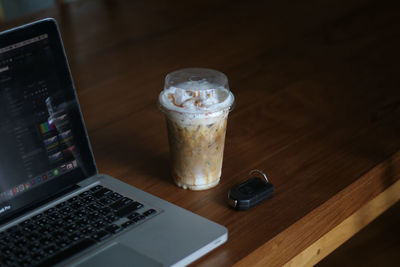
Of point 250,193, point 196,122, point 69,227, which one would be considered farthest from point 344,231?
point 69,227

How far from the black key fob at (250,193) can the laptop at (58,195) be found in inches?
2.8

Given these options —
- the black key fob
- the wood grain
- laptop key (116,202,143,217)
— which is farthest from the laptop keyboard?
the wood grain

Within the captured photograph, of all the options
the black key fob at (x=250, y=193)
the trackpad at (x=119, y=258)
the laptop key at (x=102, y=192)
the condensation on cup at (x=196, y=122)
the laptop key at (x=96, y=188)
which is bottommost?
the black key fob at (x=250, y=193)

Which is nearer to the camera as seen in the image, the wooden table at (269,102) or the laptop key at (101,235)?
the laptop key at (101,235)

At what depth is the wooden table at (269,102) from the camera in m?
0.90

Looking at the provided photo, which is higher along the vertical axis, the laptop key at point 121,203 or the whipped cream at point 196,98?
the whipped cream at point 196,98

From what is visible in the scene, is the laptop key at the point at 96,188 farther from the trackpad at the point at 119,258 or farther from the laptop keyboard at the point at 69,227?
the trackpad at the point at 119,258

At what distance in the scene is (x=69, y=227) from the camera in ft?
2.64

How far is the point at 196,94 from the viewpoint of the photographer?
2.88 ft

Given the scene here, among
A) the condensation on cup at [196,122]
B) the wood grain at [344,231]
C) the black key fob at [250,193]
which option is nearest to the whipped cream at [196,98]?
the condensation on cup at [196,122]

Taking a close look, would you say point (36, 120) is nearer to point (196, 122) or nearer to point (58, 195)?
point (58, 195)

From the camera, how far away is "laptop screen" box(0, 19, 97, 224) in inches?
33.1

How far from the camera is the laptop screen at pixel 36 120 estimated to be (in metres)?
0.84

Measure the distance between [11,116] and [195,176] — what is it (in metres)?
0.29
